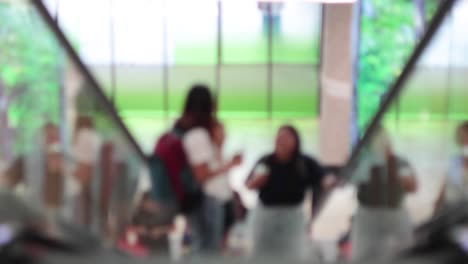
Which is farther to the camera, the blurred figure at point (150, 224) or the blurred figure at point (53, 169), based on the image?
the blurred figure at point (150, 224)

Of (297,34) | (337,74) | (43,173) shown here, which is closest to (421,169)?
(43,173)

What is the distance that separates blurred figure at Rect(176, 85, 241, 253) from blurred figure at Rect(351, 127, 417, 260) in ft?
1.60

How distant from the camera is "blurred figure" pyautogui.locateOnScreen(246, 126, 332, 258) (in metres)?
2.20

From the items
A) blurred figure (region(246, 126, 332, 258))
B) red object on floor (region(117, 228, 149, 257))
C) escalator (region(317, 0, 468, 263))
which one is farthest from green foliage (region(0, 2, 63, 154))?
escalator (region(317, 0, 468, 263))

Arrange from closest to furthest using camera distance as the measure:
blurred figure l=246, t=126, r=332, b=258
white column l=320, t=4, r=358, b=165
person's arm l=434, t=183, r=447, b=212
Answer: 1. person's arm l=434, t=183, r=447, b=212
2. blurred figure l=246, t=126, r=332, b=258
3. white column l=320, t=4, r=358, b=165

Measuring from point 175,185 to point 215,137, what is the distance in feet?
0.77

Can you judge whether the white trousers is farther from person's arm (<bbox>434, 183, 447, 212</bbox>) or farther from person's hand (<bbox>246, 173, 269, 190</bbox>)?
person's hand (<bbox>246, 173, 269, 190</bbox>)

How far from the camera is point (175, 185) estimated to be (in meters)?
2.22

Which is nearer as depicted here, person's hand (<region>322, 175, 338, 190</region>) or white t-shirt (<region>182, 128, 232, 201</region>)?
white t-shirt (<region>182, 128, 232, 201</region>)

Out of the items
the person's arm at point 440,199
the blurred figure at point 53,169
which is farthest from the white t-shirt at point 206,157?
the person's arm at point 440,199

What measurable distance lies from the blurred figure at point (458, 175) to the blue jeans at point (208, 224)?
78cm

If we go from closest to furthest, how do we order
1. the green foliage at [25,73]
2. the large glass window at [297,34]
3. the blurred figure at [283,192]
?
the green foliage at [25,73] → the blurred figure at [283,192] → the large glass window at [297,34]

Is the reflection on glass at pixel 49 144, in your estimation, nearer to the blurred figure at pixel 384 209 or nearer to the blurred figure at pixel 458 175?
the blurred figure at pixel 384 209

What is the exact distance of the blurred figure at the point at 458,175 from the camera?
171 cm
